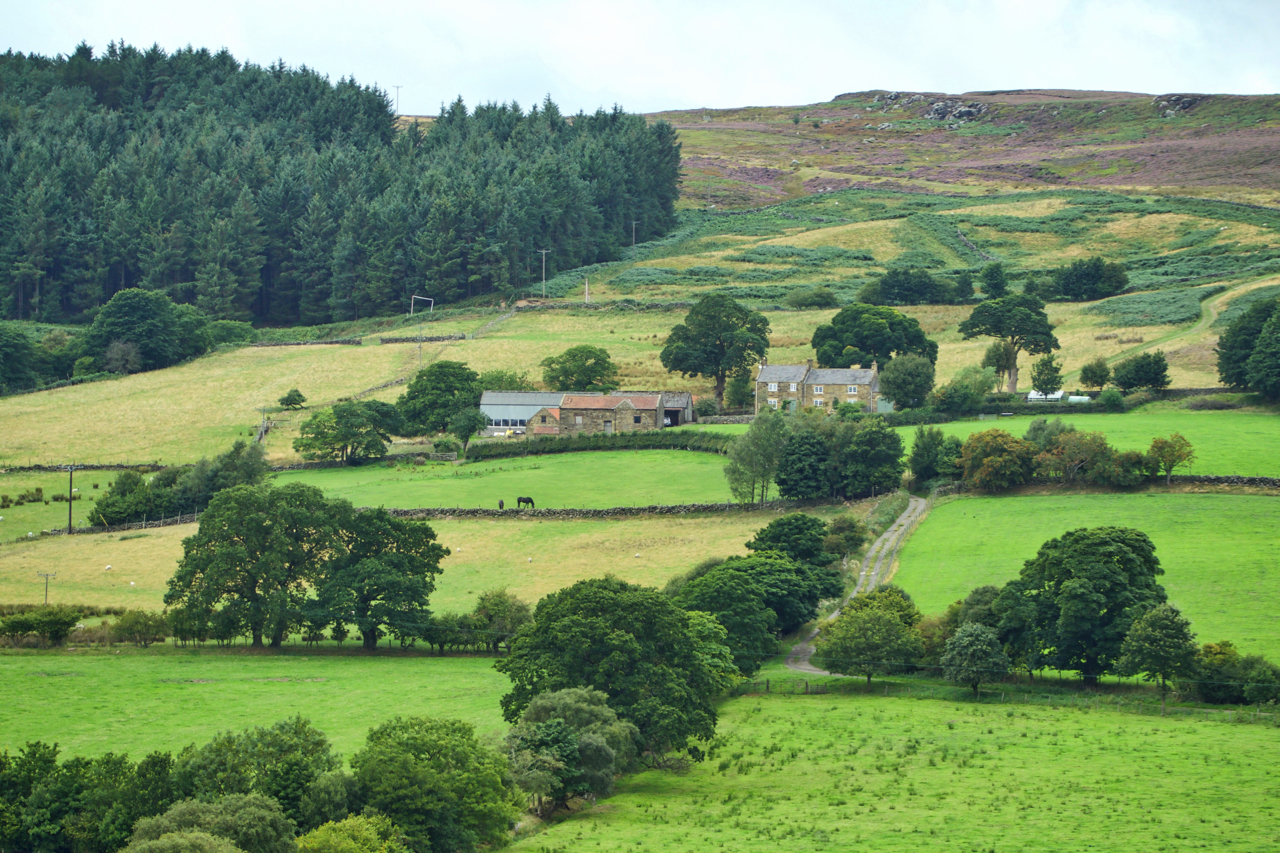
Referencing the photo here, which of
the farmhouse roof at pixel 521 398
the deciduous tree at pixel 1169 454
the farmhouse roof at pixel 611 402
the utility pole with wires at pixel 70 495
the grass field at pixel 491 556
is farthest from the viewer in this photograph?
the farmhouse roof at pixel 521 398

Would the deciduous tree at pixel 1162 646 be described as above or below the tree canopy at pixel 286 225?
below

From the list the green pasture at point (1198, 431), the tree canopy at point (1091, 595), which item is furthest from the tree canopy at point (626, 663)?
the green pasture at point (1198, 431)

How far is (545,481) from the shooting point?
8294cm

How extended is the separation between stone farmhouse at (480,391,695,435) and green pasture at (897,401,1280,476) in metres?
19.8

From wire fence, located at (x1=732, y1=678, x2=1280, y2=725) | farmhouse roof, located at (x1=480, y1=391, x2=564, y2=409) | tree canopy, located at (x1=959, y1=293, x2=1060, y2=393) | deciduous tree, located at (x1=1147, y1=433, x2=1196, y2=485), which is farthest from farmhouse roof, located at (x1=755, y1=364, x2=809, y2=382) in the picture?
wire fence, located at (x1=732, y1=678, x2=1280, y2=725)

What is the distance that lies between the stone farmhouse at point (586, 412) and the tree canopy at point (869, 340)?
15.0 metres

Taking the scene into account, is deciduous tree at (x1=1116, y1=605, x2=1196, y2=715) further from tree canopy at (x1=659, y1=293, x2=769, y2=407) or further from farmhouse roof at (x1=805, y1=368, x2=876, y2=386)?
tree canopy at (x1=659, y1=293, x2=769, y2=407)

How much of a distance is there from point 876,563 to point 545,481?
27403 mm

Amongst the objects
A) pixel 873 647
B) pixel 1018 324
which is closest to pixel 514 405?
pixel 1018 324

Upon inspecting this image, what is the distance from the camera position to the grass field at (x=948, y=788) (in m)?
32.1

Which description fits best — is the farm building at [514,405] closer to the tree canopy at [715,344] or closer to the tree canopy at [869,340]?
the tree canopy at [715,344]

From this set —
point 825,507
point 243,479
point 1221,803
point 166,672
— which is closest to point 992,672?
point 1221,803

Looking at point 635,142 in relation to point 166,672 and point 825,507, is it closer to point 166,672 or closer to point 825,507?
point 825,507

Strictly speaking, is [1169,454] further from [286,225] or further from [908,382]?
[286,225]
